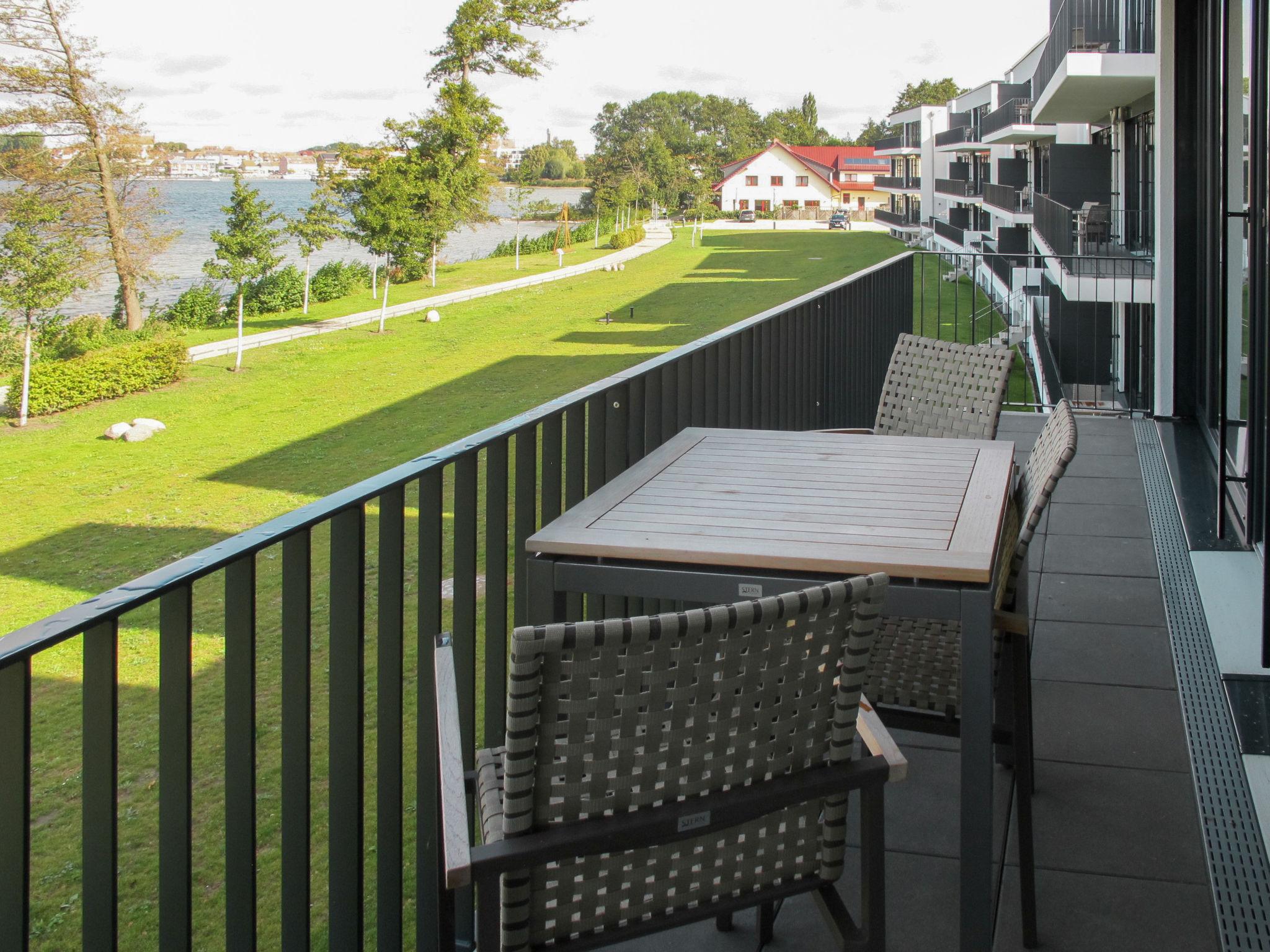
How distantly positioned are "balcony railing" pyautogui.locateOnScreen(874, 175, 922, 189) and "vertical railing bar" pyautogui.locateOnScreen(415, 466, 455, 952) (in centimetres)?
6656

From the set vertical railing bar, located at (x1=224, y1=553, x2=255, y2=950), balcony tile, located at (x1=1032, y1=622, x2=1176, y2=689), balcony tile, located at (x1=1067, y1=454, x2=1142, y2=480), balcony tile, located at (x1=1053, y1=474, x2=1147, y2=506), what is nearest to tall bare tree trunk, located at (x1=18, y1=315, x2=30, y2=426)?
balcony tile, located at (x1=1067, y1=454, x2=1142, y2=480)

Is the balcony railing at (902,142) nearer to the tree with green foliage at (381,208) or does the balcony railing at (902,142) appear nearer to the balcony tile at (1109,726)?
the tree with green foliage at (381,208)

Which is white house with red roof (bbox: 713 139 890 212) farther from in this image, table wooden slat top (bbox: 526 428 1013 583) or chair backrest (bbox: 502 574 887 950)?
chair backrest (bbox: 502 574 887 950)

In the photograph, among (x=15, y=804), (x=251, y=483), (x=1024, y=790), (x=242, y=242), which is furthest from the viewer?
(x=242, y=242)

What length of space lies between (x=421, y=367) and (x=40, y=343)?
1223cm

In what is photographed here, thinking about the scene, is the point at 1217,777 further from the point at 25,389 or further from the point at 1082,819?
the point at 25,389

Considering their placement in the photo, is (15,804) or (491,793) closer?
(15,804)

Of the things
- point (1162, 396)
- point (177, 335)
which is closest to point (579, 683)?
point (1162, 396)

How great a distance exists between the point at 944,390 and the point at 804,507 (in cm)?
174

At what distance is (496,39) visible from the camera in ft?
194

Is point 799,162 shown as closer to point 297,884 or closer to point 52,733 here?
point 52,733

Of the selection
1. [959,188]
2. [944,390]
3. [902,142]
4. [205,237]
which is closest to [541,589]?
[944,390]

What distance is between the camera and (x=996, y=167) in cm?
3903

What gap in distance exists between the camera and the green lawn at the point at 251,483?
9.50 metres
